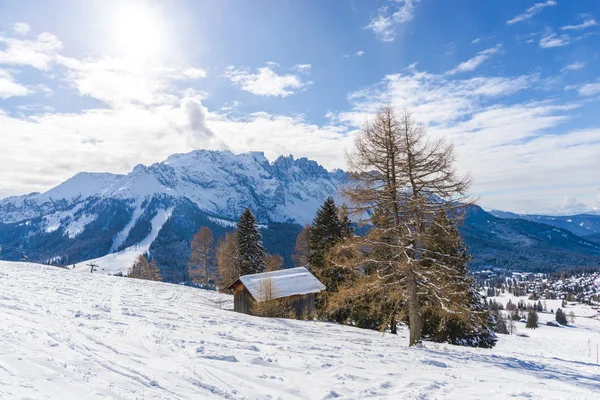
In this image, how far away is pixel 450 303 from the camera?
1280cm

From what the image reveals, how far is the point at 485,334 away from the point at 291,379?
26.2 metres

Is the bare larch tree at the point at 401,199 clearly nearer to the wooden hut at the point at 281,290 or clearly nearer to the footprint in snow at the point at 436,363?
the footprint in snow at the point at 436,363

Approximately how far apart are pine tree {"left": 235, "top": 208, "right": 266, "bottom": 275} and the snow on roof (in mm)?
9350

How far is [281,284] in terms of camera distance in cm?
2962

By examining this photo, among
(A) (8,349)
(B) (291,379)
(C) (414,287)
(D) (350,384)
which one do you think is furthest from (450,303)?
(A) (8,349)

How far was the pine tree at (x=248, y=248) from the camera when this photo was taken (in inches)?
1594

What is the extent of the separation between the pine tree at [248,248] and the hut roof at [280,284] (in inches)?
353

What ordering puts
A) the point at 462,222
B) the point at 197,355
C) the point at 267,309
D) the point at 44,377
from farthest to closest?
1. the point at 267,309
2. the point at 462,222
3. the point at 197,355
4. the point at 44,377

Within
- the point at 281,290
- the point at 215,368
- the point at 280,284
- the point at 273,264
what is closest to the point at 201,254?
the point at 273,264

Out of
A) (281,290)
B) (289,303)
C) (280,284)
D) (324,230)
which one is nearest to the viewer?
(281,290)

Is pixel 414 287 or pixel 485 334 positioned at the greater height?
pixel 414 287

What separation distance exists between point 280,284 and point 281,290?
79 cm

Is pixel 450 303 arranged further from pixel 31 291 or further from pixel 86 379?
pixel 31 291

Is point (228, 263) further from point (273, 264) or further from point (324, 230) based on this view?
point (324, 230)
